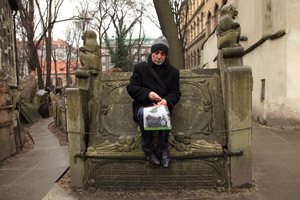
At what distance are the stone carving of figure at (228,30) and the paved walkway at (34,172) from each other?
11.3ft

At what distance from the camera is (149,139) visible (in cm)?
308

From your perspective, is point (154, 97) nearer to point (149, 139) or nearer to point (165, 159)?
point (149, 139)

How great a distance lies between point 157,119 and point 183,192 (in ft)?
3.92

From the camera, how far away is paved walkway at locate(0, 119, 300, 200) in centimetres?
318


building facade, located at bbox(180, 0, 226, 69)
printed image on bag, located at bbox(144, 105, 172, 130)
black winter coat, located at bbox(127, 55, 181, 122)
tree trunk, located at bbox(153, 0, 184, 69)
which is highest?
building facade, located at bbox(180, 0, 226, 69)

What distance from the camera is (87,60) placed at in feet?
12.8

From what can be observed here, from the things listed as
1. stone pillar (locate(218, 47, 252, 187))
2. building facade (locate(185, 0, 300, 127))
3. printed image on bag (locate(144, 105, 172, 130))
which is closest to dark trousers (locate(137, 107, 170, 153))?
printed image on bag (locate(144, 105, 172, 130))

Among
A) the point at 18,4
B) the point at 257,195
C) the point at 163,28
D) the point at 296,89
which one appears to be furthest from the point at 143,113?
the point at 18,4

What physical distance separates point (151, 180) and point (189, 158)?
624mm

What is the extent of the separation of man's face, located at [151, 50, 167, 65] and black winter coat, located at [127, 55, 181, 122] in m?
0.06

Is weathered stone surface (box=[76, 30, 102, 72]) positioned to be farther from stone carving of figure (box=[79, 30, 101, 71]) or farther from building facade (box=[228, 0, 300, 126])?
building facade (box=[228, 0, 300, 126])

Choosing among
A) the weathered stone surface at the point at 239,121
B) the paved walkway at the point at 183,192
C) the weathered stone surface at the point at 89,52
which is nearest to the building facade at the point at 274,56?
the paved walkway at the point at 183,192

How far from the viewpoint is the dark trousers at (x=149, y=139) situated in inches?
119

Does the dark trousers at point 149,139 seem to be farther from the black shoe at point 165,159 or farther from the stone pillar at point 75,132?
the stone pillar at point 75,132
